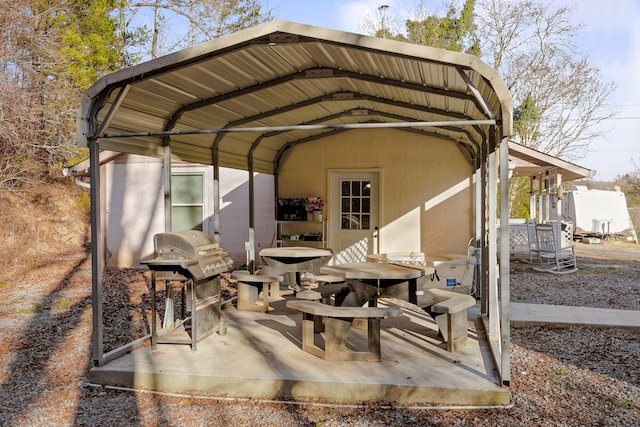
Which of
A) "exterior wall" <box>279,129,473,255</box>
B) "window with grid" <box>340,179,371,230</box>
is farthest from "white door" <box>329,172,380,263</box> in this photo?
"exterior wall" <box>279,129,473,255</box>

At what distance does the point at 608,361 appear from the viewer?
14.6 feet

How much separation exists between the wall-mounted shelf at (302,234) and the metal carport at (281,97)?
2.42 m

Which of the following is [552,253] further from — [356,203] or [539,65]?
[539,65]

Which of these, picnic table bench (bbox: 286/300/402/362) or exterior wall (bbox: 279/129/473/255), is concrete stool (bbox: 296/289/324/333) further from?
exterior wall (bbox: 279/129/473/255)

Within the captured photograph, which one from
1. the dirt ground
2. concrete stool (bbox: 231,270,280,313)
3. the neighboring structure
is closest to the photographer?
the dirt ground

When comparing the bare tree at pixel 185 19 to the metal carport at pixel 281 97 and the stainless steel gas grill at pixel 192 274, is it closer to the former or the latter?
the metal carport at pixel 281 97

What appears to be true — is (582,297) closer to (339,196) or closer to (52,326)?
(339,196)

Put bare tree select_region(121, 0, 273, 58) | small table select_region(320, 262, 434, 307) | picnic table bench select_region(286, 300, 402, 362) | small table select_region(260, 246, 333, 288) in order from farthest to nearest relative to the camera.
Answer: bare tree select_region(121, 0, 273, 58)
small table select_region(260, 246, 333, 288)
small table select_region(320, 262, 434, 307)
picnic table bench select_region(286, 300, 402, 362)

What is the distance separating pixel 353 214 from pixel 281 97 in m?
3.74

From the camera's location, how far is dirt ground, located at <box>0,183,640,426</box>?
3260 mm

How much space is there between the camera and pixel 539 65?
1944cm

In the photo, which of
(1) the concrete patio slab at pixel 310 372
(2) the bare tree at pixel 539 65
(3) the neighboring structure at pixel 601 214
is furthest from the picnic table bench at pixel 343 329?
(3) the neighboring structure at pixel 601 214

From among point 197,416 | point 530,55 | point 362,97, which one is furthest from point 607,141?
point 197,416

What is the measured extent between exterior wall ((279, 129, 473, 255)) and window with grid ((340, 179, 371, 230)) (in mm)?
293
